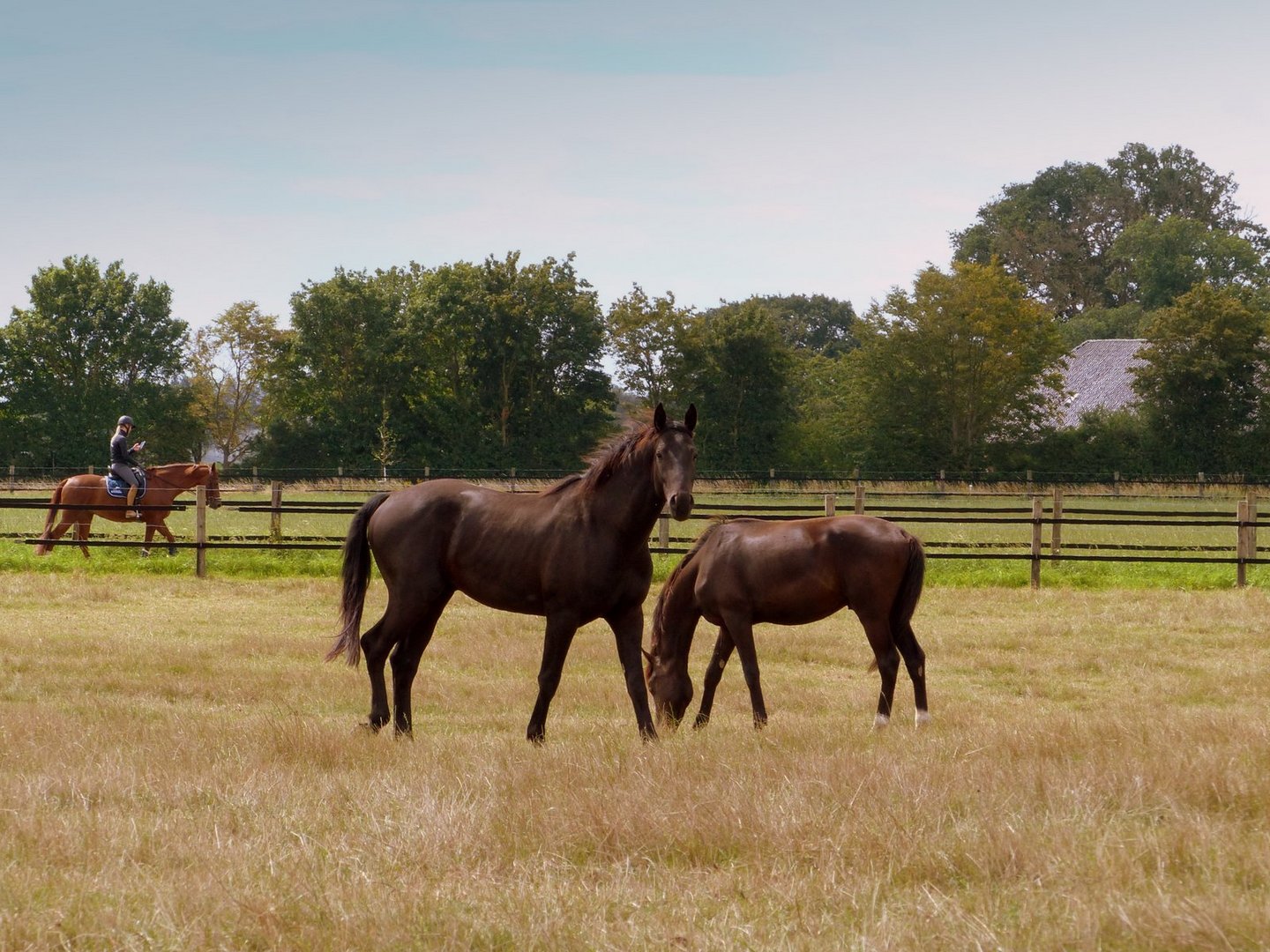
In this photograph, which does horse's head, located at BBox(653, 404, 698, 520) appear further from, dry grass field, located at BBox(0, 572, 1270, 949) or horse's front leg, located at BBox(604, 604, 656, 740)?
dry grass field, located at BBox(0, 572, 1270, 949)

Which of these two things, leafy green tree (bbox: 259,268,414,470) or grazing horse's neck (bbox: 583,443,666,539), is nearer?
grazing horse's neck (bbox: 583,443,666,539)

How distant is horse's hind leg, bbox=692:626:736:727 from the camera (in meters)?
8.64

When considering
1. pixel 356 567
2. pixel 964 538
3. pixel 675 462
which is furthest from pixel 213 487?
pixel 675 462

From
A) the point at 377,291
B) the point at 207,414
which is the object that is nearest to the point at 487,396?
the point at 377,291

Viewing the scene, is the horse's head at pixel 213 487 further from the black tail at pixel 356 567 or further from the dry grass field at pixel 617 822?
the black tail at pixel 356 567

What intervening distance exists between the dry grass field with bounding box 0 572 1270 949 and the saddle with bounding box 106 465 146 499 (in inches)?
481

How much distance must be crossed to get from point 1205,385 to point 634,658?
4713cm

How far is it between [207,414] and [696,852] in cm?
7365

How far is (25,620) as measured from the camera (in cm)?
1338

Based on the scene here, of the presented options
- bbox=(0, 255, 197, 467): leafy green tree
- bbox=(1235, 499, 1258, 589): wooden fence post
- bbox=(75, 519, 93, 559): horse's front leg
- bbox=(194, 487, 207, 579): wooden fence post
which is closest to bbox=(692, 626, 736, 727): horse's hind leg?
bbox=(194, 487, 207, 579): wooden fence post

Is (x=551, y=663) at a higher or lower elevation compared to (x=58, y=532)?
higher

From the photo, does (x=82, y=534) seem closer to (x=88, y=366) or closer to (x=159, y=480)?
(x=159, y=480)

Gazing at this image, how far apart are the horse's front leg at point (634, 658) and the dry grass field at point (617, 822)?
0.22 metres

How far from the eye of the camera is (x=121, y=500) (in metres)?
21.9
